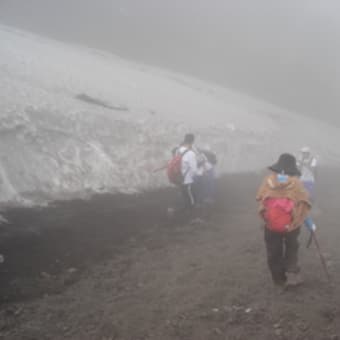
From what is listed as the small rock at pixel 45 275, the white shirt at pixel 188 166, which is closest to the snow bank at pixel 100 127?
the white shirt at pixel 188 166

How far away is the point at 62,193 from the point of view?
11125mm

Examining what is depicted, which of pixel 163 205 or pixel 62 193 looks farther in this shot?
pixel 163 205

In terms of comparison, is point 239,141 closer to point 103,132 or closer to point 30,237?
point 103,132

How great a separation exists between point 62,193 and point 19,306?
16.8 feet

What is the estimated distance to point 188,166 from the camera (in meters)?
11.1

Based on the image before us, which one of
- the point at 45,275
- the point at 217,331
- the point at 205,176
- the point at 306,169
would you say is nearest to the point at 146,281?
the point at 45,275

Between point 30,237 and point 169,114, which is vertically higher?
point 169,114

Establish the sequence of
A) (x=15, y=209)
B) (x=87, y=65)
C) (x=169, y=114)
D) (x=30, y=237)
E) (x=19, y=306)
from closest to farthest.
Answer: (x=19, y=306), (x=30, y=237), (x=15, y=209), (x=169, y=114), (x=87, y=65)

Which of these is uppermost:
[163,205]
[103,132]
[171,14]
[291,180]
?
[171,14]

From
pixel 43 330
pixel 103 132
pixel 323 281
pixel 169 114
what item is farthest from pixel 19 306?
pixel 169 114

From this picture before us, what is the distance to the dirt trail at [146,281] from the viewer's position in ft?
18.7

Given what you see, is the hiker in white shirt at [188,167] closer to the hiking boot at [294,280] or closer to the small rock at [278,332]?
the hiking boot at [294,280]

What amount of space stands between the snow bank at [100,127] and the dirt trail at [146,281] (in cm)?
146

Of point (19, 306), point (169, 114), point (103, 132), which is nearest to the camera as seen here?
point (19, 306)
